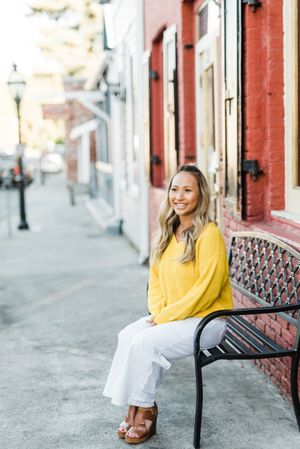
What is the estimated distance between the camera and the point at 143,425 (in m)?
4.01

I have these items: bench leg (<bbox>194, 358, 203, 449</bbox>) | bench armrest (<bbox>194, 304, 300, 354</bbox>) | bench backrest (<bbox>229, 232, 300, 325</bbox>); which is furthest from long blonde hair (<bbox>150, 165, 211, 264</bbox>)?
bench leg (<bbox>194, 358, 203, 449</bbox>)

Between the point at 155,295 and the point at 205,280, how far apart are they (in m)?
0.45

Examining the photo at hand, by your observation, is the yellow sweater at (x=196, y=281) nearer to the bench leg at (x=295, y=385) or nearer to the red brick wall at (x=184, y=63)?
the bench leg at (x=295, y=385)

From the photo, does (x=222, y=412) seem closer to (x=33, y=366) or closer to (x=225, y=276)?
(x=225, y=276)

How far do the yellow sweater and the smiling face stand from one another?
16 centimetres

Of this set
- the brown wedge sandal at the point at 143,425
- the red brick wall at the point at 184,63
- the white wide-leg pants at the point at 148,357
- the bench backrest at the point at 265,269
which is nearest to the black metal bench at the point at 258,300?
the bench backrest at the point at 265,269

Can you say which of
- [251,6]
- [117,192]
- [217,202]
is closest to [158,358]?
[251,6]

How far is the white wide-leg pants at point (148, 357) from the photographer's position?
156 inches

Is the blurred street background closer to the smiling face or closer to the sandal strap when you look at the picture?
the sandal strap

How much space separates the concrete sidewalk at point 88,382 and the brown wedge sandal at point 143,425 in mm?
48

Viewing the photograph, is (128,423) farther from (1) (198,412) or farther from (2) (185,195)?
(2) (185,195)

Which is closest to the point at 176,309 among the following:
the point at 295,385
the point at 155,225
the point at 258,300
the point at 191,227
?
the point at 191,227

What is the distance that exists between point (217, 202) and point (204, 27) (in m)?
1.77

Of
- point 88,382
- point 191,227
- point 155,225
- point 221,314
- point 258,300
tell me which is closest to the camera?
point 221,314
